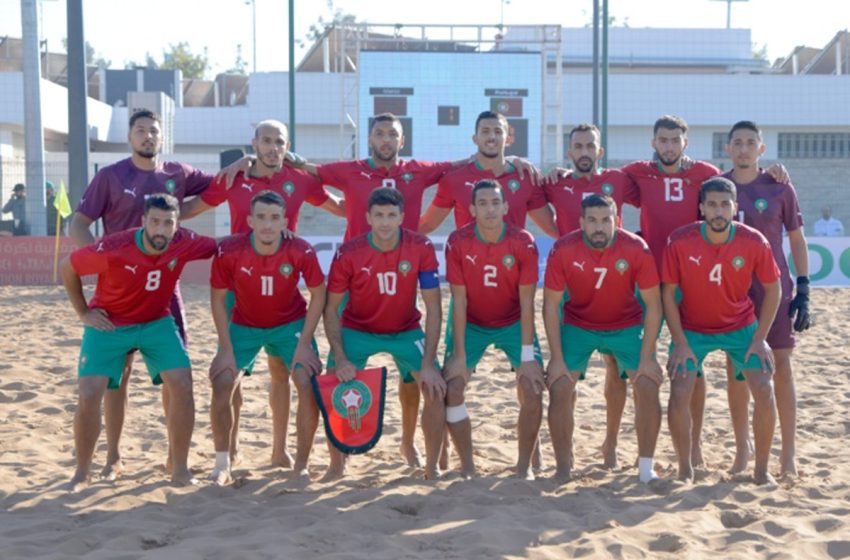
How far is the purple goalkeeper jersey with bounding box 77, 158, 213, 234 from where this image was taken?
672 centimetres

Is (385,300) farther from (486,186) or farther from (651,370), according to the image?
(651,370)

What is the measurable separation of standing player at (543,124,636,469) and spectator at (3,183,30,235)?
42.2 feet

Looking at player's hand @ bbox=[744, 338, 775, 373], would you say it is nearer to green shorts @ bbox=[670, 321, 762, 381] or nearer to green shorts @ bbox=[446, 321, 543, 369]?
green shorts @ bbox=[670, 321, 762, 381]

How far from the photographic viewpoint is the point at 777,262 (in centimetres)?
666

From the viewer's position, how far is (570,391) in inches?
251

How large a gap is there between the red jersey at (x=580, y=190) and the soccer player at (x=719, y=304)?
0.72m


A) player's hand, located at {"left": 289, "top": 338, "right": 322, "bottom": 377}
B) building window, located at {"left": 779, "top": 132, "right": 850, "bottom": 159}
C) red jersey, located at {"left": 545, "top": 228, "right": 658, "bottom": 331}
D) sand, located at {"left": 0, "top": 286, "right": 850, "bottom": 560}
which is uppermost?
building window, located at {"left": 779, "top": 132, "right": 850, "bottom": 159}

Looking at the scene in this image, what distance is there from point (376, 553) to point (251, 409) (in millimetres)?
3726

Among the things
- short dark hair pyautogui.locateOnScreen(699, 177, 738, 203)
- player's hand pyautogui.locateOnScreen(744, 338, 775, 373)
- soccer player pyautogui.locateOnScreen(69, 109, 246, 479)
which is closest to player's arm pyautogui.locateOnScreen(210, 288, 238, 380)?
soccer player pyautogui.locateOnScreen(69, 109, 246, 479)

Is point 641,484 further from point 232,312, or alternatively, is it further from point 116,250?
point 116,250

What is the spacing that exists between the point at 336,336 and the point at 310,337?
0.15 meters

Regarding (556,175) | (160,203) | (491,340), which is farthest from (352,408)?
(556,175)

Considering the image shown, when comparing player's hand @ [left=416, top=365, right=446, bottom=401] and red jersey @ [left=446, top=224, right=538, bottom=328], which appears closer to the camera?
player's hand @ [left=416, top=365, right=446, bottom=401]

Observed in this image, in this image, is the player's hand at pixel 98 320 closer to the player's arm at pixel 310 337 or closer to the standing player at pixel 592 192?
the player's arm at pixel 310 337
